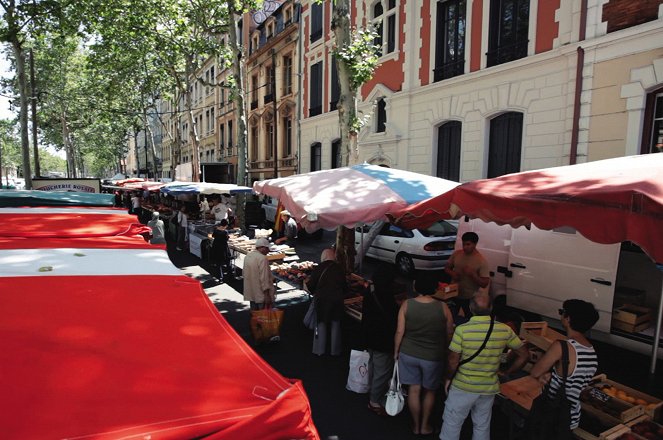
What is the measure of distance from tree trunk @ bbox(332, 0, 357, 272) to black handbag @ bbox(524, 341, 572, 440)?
565cm

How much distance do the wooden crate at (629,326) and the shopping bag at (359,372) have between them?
419 centimetres

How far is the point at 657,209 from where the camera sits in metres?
2.88

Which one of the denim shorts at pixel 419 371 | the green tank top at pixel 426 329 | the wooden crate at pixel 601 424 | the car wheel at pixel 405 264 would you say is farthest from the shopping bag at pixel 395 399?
the car wheel at pixel 405 264

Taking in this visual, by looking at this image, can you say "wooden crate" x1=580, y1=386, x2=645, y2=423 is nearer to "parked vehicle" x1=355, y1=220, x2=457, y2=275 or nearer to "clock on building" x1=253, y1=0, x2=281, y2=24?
"parked vehicle" x1=355, y1=220, x2=457, y2=275

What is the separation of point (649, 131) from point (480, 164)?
4931 millimetres

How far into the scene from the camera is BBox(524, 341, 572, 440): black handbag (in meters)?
3.23

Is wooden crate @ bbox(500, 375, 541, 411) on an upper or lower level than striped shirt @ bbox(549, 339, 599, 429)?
lower

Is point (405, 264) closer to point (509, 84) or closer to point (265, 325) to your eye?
point (265, 325)

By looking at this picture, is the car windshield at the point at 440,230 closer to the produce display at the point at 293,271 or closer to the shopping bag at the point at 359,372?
the produce display at the point at 293,271

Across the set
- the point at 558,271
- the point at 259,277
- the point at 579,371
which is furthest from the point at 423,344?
the point at 558,271

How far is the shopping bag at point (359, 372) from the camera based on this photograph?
5.02 m

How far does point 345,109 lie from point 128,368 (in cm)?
877

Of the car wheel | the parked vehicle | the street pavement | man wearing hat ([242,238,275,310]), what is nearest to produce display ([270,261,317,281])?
the street pavement

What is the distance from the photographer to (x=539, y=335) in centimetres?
522
